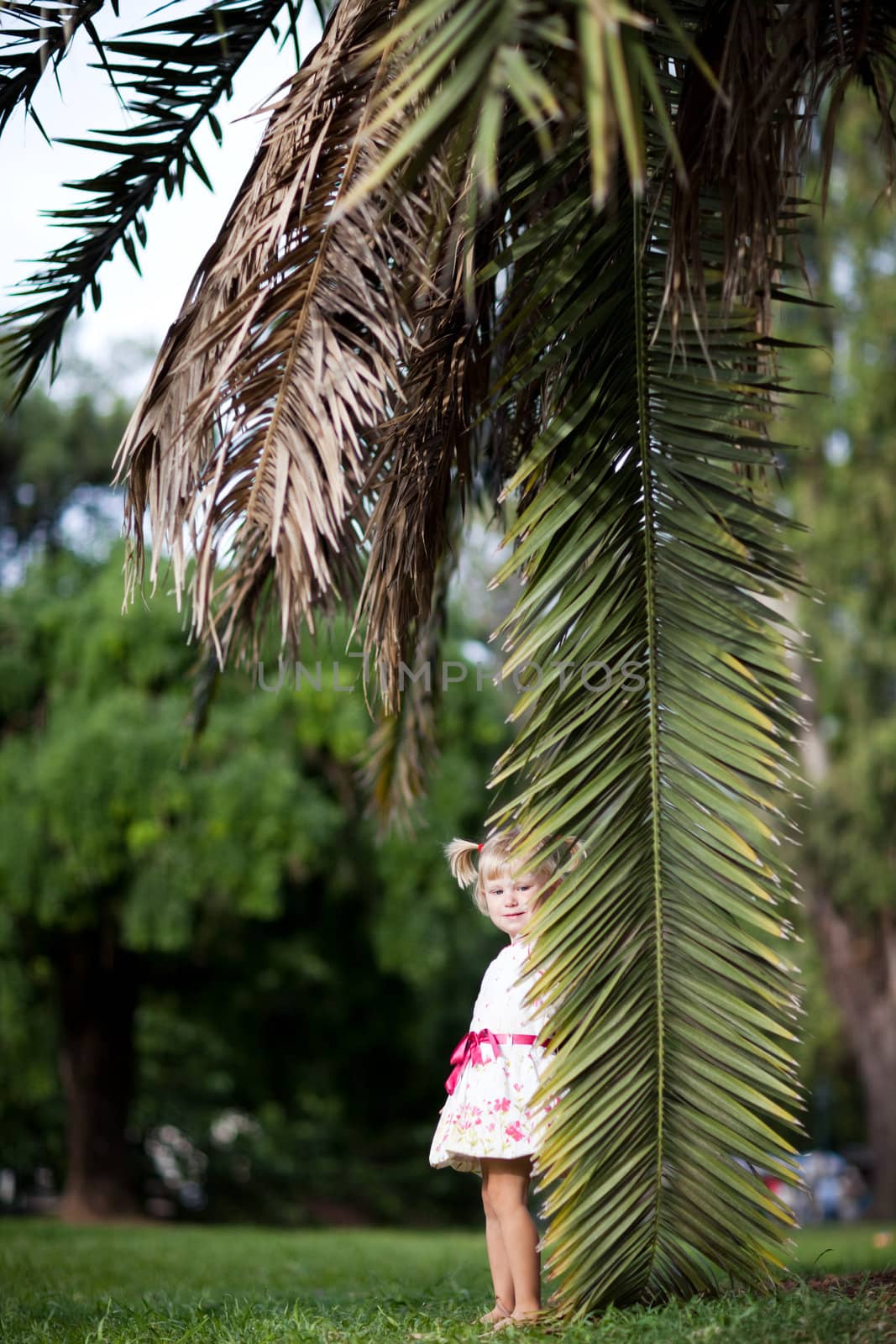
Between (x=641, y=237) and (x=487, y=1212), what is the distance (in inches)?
110

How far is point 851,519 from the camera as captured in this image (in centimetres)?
1370

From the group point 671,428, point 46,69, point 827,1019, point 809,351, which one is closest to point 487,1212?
point 671,428

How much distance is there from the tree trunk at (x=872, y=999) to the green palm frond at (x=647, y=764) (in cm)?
1268

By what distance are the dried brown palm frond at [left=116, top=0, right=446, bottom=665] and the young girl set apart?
3.24 ft

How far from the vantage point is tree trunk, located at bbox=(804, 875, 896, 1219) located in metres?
15.5

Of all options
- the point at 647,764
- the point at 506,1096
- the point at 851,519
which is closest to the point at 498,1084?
the point at 506,1096

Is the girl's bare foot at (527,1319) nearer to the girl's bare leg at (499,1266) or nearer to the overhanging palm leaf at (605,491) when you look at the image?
the girl's bare leg at (499,1266)

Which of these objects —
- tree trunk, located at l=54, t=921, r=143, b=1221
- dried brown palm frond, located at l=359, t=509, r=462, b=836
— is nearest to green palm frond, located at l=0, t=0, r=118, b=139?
dried brown palm frond, located at l=359, t=509, r=462, b=836

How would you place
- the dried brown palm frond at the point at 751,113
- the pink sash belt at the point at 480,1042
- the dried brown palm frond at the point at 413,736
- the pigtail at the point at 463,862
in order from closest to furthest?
the dried brown palm frond at the point at 751,113 < the pink sash belt at the point at 480,1042 < the pigtail at the point at 463,862 < the dried brown palm frond at the point at 413,736

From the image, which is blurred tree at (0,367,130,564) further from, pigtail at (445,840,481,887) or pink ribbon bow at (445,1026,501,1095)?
pink ribbon bow at (445,1026,501,1095)

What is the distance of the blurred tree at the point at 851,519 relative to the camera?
1342 centimetres

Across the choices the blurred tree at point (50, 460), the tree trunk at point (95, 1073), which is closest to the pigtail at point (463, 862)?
the tree trunk at point (95, 1073)

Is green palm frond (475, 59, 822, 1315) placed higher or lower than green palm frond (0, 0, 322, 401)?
lower

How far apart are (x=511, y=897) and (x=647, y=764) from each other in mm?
668
